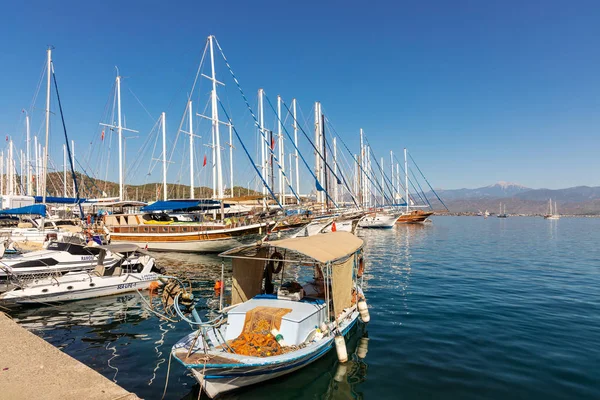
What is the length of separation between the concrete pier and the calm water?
230 centimetres

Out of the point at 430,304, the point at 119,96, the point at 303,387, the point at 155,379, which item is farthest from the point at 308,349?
the point at 119,96

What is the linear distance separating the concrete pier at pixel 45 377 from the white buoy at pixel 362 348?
7.52 m

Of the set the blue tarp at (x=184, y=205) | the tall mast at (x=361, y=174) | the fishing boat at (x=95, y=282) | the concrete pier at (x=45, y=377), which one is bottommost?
the fishing boat at (x=95, y=282)

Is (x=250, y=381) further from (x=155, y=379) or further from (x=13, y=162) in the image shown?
(x=13, y=162)

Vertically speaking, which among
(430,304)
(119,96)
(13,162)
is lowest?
(430,304)

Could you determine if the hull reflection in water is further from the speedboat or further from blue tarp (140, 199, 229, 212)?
blue tarp (140, 199, 229, 212)

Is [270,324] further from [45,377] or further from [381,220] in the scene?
[381,220]

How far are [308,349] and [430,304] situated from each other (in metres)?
10.6

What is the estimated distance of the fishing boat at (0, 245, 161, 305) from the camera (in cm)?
1716

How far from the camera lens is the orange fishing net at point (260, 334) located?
945cm

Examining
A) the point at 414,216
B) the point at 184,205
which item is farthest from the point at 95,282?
the point at 414,216

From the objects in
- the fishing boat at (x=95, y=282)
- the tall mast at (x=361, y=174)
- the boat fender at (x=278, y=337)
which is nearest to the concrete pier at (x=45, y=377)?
the boat fender at (x=278, y=337)

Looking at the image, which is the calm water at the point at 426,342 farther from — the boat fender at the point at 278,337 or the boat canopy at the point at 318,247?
the boat canopy at the point at 318,247

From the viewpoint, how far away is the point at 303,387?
31.8 feet
